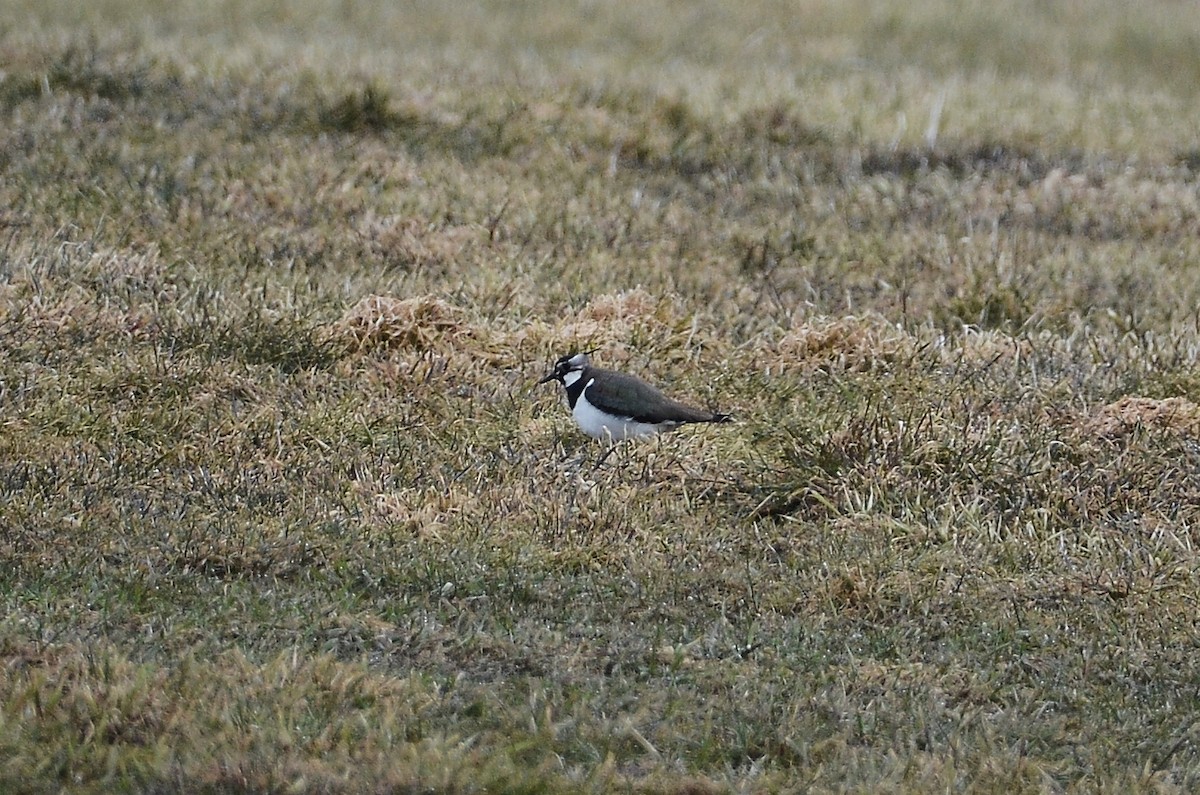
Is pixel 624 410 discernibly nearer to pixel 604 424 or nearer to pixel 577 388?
pixel 604 424

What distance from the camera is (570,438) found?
7902mm

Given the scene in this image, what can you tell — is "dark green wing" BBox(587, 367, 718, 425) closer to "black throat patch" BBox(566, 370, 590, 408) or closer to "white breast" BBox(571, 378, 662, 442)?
"white breast" BBox(571, 378, 662, 442)

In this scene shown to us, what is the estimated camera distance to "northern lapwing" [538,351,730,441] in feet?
25.2

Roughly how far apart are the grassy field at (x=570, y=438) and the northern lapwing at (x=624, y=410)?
13 centimetres

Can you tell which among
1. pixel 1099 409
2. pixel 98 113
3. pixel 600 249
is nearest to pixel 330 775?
pixel 1099 409

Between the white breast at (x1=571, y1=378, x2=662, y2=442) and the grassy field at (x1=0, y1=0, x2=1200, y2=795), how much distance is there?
0.37 feet

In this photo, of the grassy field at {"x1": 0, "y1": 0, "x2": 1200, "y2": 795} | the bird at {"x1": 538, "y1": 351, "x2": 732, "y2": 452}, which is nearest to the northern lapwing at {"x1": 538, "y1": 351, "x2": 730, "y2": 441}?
the bird at {"x1": 538, "y1": 351, "x2": 732, "y2": 452}

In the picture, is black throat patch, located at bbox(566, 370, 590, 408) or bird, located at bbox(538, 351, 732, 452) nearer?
bird, located at bbox(538, 351, 732, 452)

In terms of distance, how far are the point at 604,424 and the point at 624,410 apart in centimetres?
12

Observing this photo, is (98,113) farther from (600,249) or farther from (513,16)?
(513,16)

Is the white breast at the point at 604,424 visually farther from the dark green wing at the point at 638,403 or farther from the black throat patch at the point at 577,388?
the black throat patch at the point at 577,388

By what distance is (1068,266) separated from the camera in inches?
441

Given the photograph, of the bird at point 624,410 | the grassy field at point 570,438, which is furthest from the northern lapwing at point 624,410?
the grassy field at point 570,438

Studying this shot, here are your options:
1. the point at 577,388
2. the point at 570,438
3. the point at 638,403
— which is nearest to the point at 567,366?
the point at 577,388
